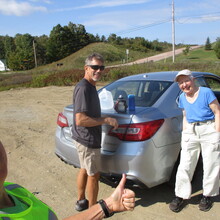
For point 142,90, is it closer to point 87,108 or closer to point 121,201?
point 87,108

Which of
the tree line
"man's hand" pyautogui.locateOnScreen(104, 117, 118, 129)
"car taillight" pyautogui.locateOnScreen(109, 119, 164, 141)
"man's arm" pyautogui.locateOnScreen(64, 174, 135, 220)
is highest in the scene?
the tree line

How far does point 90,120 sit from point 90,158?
1.48 ft

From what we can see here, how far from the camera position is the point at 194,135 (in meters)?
3.05

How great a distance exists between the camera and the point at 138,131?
290 centimetres

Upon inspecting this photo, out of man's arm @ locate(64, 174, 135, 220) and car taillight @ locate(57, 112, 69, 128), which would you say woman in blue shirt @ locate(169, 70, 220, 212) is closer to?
car taillight @ locate(57, 112, 69, 128)

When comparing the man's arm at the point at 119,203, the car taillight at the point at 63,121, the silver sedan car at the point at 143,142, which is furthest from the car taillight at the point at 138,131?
the man's arm at the point at 119,203

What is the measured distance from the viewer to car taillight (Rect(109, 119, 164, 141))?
2.90 metres

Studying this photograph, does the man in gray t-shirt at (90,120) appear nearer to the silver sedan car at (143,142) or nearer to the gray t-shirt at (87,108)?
the gray t-shirt at (87,108)

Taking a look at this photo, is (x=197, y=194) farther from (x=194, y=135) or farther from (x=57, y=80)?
(x=57, y=80)

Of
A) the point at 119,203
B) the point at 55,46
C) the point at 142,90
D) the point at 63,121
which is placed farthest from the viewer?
the point at 55,46

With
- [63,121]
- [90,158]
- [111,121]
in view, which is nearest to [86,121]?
[111,121]

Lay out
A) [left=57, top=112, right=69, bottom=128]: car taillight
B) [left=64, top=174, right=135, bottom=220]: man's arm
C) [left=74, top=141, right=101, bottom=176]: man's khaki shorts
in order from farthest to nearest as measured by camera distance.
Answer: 1. [left=57, top=112, right=69, bottom=128]: car taillight
2. [left=74, top=141, right=101, bottom=176]: man's khaki shorts
3. [left=64, top=174, right=135, bottom=220]: man's arm

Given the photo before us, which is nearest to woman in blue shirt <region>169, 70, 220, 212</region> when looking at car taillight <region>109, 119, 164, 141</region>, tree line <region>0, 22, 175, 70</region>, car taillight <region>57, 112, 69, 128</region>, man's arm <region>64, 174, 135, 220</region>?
car taillight <region>109, 119, 164, 141</region>

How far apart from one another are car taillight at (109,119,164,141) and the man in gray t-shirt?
145 millimetres
